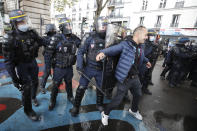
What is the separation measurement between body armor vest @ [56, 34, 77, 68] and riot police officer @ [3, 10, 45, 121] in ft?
1.58

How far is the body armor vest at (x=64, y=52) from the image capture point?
245cm

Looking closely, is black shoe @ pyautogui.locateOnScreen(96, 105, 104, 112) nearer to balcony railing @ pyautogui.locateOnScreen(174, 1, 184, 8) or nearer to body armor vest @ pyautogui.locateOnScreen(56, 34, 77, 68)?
body armor vest @ pyautogui.locateOnScreen(56, 34, 77, 68)

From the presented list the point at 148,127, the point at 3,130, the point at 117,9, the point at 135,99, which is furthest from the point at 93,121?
the point at 117,9

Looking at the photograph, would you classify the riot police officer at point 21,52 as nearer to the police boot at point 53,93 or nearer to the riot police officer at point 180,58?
the police boot at point 53,93

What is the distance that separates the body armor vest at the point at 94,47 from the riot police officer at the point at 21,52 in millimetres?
1131

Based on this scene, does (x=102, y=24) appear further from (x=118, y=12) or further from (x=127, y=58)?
(x=118, y=12)

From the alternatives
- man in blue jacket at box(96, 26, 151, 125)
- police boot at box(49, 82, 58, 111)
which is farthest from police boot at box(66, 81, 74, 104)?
man in blue jacket at box(96, 26, 151, 125)

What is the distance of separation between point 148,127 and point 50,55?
264cm

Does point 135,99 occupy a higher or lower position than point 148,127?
higher

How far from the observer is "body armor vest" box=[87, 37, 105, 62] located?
2.37m

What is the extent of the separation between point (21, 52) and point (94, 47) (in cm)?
134

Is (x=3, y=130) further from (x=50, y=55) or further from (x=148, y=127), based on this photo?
(x=148, y=127)

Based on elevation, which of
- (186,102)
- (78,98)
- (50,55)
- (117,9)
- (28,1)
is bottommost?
(186,102)

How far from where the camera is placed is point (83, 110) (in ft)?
9.12
